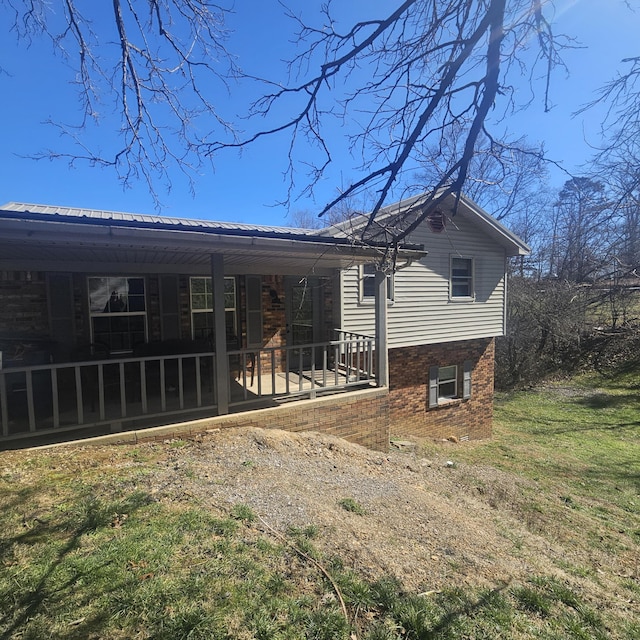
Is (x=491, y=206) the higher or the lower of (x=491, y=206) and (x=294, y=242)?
the higher

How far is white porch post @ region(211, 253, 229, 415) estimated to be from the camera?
5.41 meters

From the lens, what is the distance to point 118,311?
23.8ft

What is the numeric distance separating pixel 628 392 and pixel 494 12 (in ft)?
64.1

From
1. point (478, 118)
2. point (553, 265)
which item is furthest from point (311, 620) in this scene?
point (553, 265)

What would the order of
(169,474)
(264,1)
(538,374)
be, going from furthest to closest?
(538,374)
(169,474)
(264,1)

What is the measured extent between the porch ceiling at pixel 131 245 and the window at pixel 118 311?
49.9 inches

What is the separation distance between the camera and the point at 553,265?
2022 centimetres

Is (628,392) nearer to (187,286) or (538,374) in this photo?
(538,374)

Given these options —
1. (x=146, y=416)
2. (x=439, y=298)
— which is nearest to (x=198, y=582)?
(x=146, y=416)

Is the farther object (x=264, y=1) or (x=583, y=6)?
(x=264, y=1)

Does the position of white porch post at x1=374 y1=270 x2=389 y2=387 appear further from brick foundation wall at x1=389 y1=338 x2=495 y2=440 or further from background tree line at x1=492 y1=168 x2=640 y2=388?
background tree line at x1=492 y1=168 x2=640 y2=388

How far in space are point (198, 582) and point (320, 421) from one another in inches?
158

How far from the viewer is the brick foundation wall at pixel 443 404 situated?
10598 millimetres

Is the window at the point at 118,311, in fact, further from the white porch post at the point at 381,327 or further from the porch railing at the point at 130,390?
the white porch post at the point at 381,327
